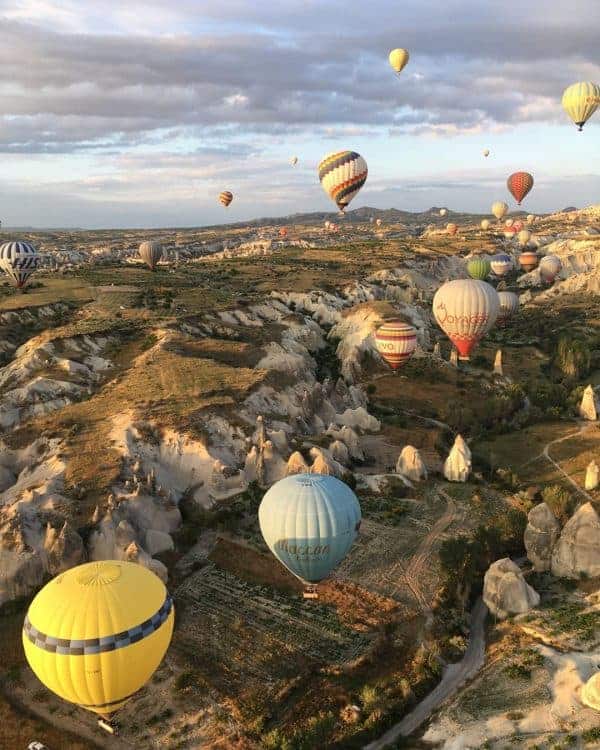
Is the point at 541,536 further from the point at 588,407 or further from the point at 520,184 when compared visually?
the point at 520,184

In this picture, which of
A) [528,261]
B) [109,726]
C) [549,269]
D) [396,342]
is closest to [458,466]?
[396,342]

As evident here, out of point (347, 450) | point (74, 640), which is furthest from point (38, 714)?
point (347, 450)

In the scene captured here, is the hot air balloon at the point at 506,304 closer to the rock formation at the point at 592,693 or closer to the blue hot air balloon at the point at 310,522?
the blue hot air balloon at the point at 310,522

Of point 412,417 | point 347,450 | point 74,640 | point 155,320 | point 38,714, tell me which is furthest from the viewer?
point 155,320

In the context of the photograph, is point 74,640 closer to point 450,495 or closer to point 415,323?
point 450,495

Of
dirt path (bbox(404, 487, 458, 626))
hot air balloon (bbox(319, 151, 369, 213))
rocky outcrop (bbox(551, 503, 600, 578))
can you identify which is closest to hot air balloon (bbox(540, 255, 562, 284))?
hot air balloon (bbox(319, 151, 369, 213))

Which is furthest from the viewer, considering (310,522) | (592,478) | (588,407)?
(588,407)

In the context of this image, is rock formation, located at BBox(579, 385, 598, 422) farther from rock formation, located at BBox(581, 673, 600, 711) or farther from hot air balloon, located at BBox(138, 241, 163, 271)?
hot air balloon, located at BBox(138, 241, 163, 271)
